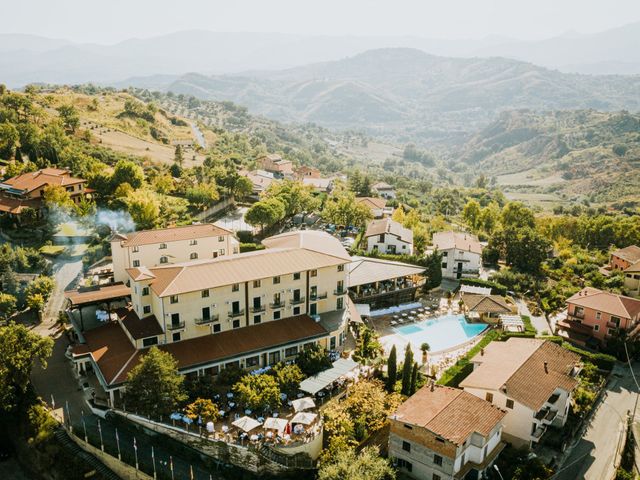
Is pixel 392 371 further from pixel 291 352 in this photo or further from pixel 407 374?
pixel 291 352

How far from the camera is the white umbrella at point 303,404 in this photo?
3391cm

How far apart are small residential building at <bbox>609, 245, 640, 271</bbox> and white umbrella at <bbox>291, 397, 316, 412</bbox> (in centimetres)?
5374

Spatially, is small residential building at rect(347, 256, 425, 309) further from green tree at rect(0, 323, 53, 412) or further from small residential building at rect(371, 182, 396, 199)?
small residential building at rect(371, 182, 396, 199)

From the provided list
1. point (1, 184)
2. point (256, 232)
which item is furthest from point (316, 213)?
point (1, 184)

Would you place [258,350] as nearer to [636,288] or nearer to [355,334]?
[355,334]

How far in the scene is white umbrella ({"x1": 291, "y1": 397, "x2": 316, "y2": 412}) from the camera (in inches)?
1335

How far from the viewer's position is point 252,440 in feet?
104

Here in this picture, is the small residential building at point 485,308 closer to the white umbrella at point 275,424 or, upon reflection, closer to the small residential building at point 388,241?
the small residential building at point 388,241

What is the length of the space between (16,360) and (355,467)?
2348cm

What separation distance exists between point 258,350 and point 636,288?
51920mm

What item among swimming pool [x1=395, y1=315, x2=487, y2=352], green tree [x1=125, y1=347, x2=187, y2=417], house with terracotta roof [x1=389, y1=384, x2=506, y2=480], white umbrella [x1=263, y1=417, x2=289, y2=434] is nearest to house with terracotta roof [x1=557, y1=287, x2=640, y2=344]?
swimming pool [x1=395, y1=315, x2=487, y2=352]

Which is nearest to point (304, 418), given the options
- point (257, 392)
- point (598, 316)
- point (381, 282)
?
point (257, 392)

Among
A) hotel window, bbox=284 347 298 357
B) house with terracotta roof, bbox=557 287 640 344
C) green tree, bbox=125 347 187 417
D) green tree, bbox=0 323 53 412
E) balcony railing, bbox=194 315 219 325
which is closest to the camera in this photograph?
green tree, bbox=125 347 187 417

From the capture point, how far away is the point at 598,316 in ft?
169
